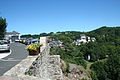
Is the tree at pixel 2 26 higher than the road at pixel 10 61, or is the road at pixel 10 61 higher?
the tree at pixel 2 26

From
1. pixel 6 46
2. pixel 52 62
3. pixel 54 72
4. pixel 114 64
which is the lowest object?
pixel 114 64

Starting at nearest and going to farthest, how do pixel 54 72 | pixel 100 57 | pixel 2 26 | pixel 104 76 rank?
pixel 54 72 < pixel 104 76 < pixel 2 26 < pixel 100 57

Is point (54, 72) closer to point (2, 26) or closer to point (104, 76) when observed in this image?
point (104, 76)

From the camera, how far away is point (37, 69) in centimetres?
503

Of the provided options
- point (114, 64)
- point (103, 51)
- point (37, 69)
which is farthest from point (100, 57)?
point (37, 69)

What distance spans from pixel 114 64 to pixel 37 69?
31.4 metres

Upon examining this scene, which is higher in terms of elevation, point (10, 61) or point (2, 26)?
point (2, 26)

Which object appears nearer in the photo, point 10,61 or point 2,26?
point 10,61

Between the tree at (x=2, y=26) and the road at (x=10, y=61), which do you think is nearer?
the road at (x=10, y=61)

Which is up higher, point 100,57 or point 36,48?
point 36,48

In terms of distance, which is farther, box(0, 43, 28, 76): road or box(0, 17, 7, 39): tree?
box(0, 17, 7, 39): tree

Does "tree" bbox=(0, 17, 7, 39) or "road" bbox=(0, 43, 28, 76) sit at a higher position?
"tree" bbox=(0, 17, 7, 39)

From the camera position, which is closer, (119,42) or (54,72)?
(54,72)

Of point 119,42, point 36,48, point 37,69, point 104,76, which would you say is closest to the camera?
point 37,69
